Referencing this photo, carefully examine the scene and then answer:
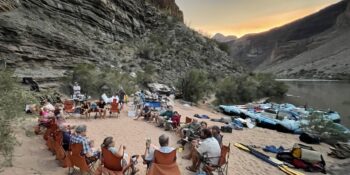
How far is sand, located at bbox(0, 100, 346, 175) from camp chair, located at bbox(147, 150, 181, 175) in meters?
1.88

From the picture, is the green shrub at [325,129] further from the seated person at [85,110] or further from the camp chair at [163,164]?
the camp chair at [163,164]

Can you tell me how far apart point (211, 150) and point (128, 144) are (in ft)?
15.2

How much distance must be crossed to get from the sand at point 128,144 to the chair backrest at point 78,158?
2.74ft

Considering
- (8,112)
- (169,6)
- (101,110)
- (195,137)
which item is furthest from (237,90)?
(169,6)

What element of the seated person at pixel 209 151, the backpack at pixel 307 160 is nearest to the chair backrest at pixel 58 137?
the seated person at pixel 209 151

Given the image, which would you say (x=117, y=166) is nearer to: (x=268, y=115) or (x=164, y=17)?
(x=268, y=115)

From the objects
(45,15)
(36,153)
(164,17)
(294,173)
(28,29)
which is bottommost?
(294,173)

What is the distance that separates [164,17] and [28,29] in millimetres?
42618

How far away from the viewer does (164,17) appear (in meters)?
68.5

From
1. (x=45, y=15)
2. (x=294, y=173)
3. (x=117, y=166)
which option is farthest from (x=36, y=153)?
(x=45, y=15)

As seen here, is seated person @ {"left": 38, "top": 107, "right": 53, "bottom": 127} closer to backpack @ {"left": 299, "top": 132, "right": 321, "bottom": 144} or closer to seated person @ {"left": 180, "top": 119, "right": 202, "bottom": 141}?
seated person @ {"left": 180, "top": 119, "right": 202, "bottom": 141}

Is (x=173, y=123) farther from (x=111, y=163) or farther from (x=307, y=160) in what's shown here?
(x=111, y=163)

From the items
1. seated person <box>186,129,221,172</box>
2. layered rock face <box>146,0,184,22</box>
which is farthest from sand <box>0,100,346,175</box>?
layered rock face <box>146,0,184,22</box>

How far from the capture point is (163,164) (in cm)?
715
